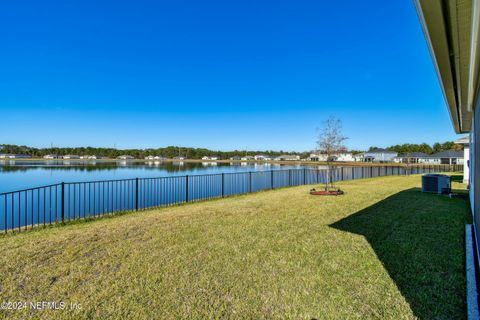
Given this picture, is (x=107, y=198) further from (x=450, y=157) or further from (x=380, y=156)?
(x=380, y=156)

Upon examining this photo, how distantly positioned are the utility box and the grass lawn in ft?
15.3

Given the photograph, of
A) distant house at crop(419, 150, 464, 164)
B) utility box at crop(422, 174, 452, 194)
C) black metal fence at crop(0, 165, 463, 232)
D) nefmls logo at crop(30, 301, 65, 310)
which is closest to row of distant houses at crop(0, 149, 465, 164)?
distant house at crop(419, 150, 464, 164)

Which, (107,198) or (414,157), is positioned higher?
(414,157)

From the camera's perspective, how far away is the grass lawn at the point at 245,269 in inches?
87.0

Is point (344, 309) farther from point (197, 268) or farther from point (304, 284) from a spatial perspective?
point (197, 268)

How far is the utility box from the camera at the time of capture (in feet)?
29.7

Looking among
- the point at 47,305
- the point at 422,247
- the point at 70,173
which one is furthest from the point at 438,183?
the point at 70,173

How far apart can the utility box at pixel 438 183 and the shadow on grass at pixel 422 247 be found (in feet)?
7.35

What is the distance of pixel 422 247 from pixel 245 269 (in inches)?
104

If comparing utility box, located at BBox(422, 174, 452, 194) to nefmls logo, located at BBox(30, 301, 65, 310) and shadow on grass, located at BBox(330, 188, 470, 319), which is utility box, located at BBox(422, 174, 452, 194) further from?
nefmls logo, located at BBox(30, 301, 65, 310)

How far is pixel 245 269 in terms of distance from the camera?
2.99m

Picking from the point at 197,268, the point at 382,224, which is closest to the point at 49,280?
the point at 197,268

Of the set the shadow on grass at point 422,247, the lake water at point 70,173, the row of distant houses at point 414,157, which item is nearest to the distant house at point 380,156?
the row of distant houses at point 414,157

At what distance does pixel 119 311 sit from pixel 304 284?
1.73 meters
